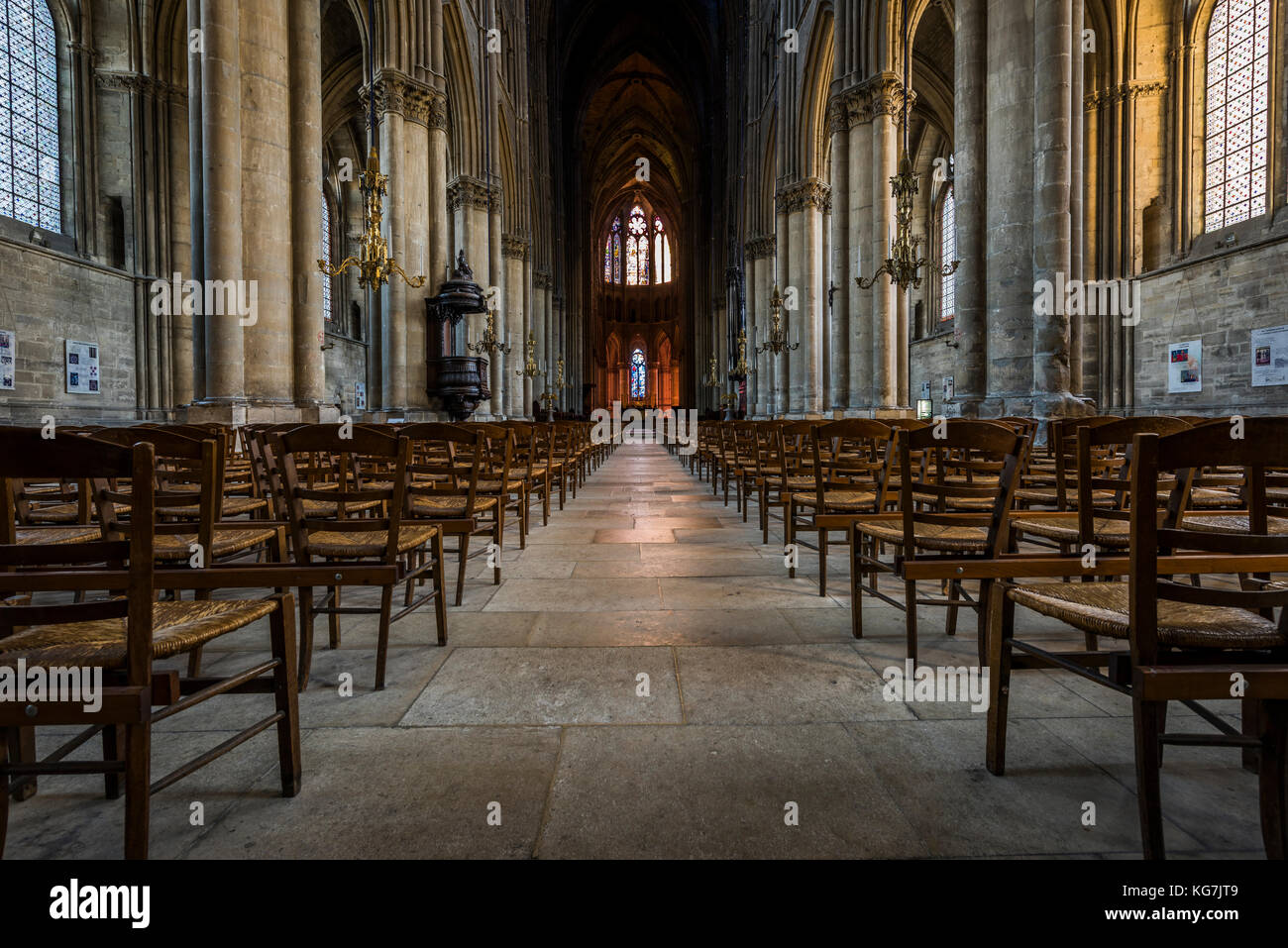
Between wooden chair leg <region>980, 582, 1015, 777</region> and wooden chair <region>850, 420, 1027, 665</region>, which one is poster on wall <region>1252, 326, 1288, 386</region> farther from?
wooden chair leg <region>980, 582, 1015, 777</region>

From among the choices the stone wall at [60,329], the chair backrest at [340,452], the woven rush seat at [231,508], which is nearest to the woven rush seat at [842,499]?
the chair backrest at [340,452]

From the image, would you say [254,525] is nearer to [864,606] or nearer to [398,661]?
[398,661]

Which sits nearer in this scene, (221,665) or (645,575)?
(221,665)

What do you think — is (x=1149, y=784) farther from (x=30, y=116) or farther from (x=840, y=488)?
(x=30, y=116)

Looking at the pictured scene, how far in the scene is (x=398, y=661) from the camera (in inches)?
122

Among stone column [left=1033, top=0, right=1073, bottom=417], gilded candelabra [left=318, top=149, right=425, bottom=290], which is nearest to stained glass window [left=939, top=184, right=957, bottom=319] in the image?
stone column [left=1033, top=0, right=1073, bottom=417]

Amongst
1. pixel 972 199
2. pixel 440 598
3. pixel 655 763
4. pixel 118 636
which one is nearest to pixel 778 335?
pixel 972 199

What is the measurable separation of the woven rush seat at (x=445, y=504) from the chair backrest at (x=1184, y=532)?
3.53 metres

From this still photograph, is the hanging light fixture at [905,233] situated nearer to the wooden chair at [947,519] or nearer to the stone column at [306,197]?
the wooden chair at [947,519]

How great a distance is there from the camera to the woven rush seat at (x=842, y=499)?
Result: 176 inches

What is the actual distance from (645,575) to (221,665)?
2.66m

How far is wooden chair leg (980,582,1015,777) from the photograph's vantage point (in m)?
1.99
